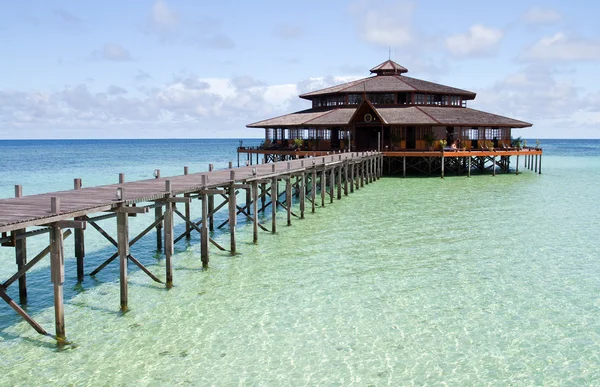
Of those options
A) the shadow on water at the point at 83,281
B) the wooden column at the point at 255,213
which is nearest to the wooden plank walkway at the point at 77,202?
the wooden column at the point at 255,213

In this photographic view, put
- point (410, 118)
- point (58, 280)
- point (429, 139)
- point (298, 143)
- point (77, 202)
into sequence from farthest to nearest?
1. point (298, 143)
2. point (410, 118)
3. point (429, 139)
4. point (77, 202)
5. point (58, 280)

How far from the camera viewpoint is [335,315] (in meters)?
12.9

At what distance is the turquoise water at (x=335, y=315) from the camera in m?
10.2

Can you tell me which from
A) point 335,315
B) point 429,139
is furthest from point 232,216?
point 429,139

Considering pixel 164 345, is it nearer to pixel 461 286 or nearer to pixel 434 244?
pixel 461 286

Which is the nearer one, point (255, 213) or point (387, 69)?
point (255, 213)

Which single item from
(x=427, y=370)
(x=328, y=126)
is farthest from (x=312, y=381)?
(x=328, y=126)

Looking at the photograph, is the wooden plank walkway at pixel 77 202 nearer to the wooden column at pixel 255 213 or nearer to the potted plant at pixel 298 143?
the wooden column at pixel 255 213

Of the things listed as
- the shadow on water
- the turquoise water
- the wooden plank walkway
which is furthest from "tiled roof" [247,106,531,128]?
the wooden plank walkway

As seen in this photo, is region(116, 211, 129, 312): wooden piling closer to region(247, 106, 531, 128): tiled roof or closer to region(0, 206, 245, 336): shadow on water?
region(0, 206, 245, 336): shadow on water

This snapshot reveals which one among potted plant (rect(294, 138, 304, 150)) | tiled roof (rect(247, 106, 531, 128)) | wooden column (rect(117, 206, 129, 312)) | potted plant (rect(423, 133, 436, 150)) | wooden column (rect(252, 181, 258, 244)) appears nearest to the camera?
wooden column (rect(117, 206, 129, 312))

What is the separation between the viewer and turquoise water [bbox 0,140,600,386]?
10164 millimetres

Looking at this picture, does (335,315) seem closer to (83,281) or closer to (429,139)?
(83,281)

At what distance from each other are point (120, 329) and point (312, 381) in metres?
4.62
